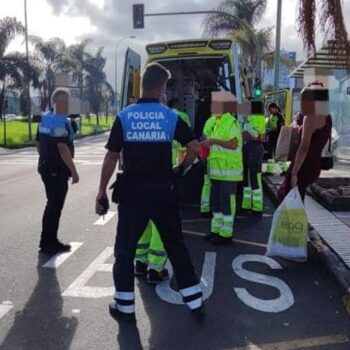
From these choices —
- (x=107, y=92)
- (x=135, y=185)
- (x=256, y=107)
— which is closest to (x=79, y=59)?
(x=107, y=92)

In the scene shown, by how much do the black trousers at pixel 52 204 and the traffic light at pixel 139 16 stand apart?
16834 millimetres

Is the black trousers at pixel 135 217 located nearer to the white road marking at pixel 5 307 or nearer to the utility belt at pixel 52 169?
the white road marking at pixel 5 307

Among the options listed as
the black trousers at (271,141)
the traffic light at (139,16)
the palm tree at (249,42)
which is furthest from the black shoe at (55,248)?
the palm tree at (249,42)

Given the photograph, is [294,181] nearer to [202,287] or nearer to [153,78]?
[202,287]

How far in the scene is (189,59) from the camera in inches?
375

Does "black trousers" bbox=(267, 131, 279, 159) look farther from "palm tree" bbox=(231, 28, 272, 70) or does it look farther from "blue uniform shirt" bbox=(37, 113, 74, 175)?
"palm tree" bbox=(231, 28, 272, 70)

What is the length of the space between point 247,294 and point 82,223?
366cm

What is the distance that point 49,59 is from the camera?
45406mm

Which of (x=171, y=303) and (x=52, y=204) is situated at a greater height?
(x=52, y=204)

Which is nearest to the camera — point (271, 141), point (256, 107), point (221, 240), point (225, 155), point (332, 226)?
point (225, 155)

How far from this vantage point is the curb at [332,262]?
4.78 m

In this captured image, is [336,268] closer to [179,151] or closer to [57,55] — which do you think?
[179,151]

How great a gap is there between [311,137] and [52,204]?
2.94m

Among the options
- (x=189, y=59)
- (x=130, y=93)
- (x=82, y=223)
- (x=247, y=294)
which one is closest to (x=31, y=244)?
(x=82, y=223)
